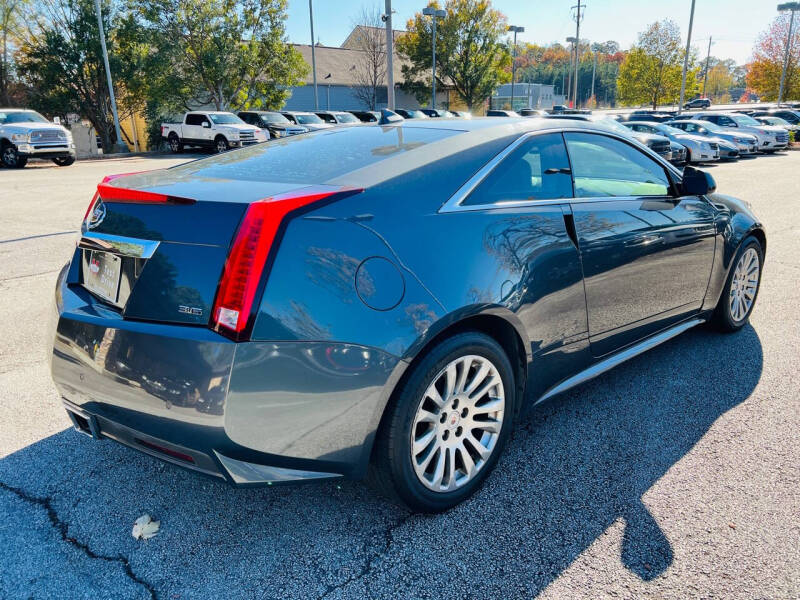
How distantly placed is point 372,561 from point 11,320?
411 centimetres

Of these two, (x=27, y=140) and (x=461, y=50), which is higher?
(x=461, y=50)

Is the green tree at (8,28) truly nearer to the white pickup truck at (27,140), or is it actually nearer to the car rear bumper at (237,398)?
the white pickup truck at (27,140)

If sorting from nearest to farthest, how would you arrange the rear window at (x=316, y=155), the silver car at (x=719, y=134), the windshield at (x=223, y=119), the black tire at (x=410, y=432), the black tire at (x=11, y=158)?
the black tire at (x=410, y=432), the rear window at (x=316, y=155), the black tire at (x=11, y=158), the silver car at (x=719, y=134), the windshield at (x=223, y=119)

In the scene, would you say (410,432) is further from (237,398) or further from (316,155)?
(316,155)

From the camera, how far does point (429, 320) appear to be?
2307mm

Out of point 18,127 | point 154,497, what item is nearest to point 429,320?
point 154,497

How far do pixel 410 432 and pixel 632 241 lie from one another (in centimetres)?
180

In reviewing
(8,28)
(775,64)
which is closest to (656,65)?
(775,64)

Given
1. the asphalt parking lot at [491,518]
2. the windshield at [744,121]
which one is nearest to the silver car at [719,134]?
the windshield at [744,121]

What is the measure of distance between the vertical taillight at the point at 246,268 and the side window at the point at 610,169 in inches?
70.0

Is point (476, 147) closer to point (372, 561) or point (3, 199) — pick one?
point (372, 561)

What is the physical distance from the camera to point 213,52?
34.5 metres

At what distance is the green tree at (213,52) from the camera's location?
110ft

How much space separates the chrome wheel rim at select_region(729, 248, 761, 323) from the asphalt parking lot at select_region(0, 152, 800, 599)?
94 centimetres
